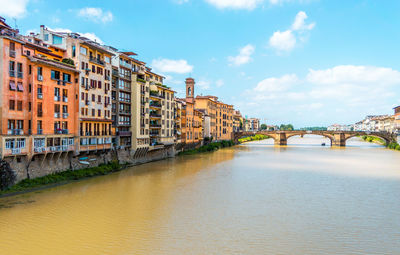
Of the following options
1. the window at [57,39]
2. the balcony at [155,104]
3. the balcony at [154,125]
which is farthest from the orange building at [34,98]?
the balcony at [155,104]

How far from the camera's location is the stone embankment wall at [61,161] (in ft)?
88.6

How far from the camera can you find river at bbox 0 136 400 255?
17.0m

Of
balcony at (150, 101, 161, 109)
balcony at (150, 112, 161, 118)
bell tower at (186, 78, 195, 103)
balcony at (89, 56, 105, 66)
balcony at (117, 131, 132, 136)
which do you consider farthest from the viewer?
bell tower at (186, 78, 195, 103)

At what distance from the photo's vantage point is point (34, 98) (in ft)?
92.0

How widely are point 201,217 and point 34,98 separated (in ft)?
62.3

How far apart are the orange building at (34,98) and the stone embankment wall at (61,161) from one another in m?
0.76

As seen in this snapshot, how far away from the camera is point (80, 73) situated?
110 ft

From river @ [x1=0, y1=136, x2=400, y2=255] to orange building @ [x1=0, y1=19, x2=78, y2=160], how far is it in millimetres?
4585

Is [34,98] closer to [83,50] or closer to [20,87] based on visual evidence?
[20,87]

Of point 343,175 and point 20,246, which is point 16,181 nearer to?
point 20,246

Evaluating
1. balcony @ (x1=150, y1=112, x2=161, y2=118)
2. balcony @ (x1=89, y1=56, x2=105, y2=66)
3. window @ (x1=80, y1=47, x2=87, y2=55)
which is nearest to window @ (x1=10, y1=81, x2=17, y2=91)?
window @ (x1=80, y1=47, x2=87, y2=55)

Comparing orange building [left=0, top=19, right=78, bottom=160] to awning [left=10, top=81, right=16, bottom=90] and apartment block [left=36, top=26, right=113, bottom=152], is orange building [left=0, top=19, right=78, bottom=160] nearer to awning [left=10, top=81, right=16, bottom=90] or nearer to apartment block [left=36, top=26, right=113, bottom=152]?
awning [left=10, top=81, right=16, bottom=90]

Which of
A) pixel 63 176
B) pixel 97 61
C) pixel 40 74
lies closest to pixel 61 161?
pixel 63 176

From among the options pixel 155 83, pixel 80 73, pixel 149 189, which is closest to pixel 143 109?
pixel 155 83
